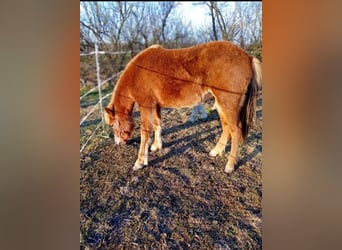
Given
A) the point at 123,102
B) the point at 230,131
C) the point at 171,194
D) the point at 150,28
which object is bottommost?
the point at 171,194

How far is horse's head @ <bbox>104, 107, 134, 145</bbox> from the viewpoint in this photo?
1294mm

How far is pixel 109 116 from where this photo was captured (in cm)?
130

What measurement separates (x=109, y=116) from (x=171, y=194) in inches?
19.1

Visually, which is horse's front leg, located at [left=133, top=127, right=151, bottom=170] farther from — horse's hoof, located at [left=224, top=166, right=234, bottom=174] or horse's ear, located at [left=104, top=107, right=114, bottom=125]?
horse's hoof, located at [left=224, top=166, right=234, bottom=174]

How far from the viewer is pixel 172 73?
125cm

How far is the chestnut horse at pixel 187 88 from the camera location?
1.20 meters

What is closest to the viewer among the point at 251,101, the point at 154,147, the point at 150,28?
the point at 251,101

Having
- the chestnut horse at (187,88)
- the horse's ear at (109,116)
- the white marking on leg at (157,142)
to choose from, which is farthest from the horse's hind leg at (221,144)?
the horse's ear at (109,116)

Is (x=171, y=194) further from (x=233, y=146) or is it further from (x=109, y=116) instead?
(x=109, y=116)

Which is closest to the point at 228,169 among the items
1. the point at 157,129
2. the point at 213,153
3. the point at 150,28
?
the point at 213,153
